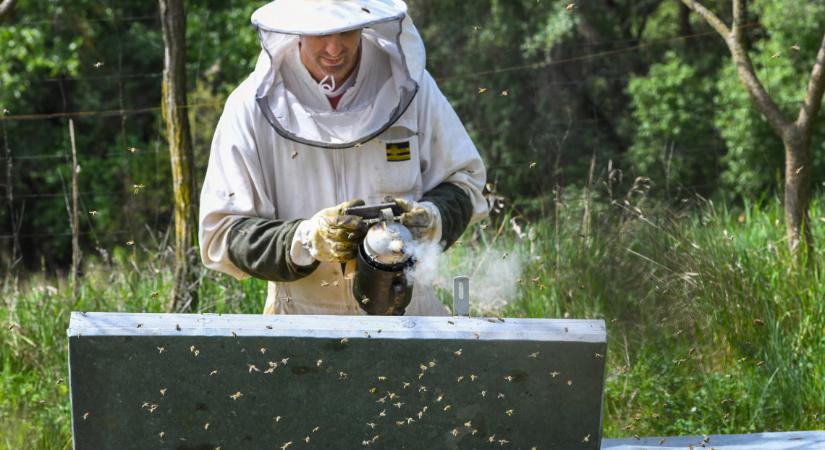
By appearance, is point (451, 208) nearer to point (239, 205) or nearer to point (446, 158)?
point (446, 158)

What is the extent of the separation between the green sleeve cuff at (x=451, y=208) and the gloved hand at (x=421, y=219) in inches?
2.4

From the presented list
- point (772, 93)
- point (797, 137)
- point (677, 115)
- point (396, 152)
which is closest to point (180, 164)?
point (396, 152)

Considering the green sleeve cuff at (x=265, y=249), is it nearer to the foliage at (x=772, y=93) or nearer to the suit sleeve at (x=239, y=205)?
the suit sleeve at (x=239, y=205)

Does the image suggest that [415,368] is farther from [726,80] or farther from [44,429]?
[726,80]

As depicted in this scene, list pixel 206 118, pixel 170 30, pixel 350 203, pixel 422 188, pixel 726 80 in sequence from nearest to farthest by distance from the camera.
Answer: pixel 350 203 → pixel 422 188 → pixel 170 30 → pixel 206 118 → pixel 726 80

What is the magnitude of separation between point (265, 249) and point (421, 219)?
401mm

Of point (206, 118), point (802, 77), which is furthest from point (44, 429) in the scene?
point (802, 77)

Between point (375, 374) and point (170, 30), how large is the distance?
10.3 ft

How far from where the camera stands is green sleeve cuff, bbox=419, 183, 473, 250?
2.93m

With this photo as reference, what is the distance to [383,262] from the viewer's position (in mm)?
2637

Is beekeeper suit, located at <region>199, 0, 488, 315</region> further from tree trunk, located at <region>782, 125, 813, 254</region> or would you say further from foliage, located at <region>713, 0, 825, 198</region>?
foliage, located at <region>713, 0, 825, 198</region>

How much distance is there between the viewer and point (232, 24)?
1367 cm

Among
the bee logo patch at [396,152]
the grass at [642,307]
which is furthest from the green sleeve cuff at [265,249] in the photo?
the grass at [642,307]

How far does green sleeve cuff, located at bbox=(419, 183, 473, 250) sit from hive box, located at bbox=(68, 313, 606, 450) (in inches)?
23.6
